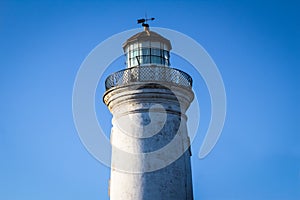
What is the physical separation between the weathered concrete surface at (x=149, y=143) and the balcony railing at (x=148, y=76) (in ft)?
0.55

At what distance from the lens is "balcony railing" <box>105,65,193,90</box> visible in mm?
11172

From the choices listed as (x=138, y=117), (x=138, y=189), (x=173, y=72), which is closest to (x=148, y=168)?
(x=138, y=189)

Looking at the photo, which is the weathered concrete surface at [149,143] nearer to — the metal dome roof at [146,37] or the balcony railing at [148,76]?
the balcony railing at [148,76]

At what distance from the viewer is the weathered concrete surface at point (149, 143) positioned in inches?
416

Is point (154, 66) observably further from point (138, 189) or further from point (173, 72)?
point (138, 189)

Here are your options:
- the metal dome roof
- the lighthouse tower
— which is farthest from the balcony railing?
the metal dome roof

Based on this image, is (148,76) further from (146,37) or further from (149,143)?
(149,143)

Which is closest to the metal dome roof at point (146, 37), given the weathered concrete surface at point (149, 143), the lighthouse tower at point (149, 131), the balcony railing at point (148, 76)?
the lighthouse tower at point (149, 131)

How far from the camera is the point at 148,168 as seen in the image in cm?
Result: 1062

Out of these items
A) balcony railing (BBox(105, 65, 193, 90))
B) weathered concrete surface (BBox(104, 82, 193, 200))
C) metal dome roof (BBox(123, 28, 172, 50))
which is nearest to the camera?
weathered concrete surface (BBox(104, 82, 193, 200))

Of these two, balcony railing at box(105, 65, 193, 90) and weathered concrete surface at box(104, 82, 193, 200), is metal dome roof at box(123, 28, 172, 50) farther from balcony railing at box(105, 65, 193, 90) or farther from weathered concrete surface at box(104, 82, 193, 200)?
weathered concrete surface at box(104, 82, 193, 200)

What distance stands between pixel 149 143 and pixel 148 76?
1.60 metres

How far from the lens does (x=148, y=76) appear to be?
11172 mm

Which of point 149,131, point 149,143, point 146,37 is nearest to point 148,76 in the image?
point 146,37
